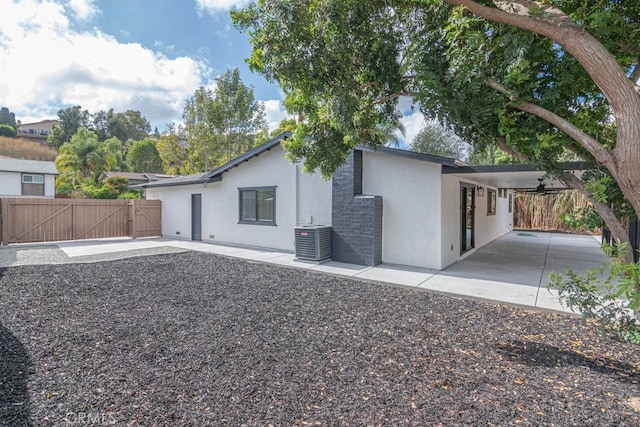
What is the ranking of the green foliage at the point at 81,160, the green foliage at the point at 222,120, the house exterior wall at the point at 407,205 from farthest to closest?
1. the green foliage at the point at 81,160
2. the green foliage at the point at 222,120
3. the house exterior wall at the point at 407,205

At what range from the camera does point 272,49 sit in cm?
449

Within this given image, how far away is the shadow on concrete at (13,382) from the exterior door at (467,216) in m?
9.33

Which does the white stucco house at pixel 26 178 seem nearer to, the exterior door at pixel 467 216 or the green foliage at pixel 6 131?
the exterior door at pixel 467 216

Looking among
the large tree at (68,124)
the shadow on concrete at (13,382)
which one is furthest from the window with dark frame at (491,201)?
the large tree at (68,124)

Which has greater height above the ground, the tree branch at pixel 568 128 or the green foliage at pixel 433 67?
the green foliage at pixel 433 67

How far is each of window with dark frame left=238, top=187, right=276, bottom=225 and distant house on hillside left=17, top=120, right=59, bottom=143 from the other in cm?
5952

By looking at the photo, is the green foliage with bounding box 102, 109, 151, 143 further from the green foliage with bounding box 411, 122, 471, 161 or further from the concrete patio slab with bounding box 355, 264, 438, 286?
the concrete patio slab with bounding box 355, 264, 438, 286

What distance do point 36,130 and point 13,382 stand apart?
76.0m

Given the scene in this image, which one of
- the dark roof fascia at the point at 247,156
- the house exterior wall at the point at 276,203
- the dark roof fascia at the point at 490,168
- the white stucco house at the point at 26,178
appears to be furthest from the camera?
the white stucco house at the point at 26,178

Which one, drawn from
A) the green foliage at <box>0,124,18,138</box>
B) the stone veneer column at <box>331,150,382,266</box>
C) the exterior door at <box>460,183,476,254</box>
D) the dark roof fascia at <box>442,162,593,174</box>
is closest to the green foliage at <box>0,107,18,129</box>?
the green foliage at <box>0,124,18,138</box>

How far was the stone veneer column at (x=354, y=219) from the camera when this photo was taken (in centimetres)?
816

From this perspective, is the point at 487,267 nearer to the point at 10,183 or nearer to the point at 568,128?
the point at 568,128

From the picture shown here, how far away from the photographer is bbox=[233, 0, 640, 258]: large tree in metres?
2.73

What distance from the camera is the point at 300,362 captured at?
10.6 ft
